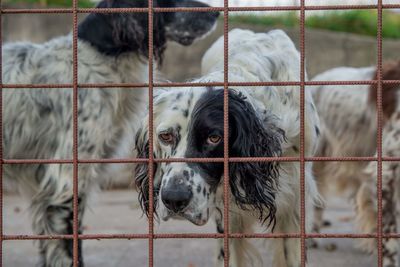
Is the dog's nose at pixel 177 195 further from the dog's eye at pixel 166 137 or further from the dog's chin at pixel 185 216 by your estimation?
the dog's eye at pixel 166 137

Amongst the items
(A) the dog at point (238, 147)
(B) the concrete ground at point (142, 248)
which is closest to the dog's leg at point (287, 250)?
(A) the dog at point (238, 147)

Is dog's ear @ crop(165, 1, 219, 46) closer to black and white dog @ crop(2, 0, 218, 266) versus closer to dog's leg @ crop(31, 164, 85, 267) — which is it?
black and white dog @ crop(2, 0, 218, 266)

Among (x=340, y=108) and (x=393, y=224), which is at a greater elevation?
(x=340, y=108)

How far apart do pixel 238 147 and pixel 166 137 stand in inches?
13.3

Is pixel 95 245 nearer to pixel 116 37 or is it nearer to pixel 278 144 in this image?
pixel 116 37

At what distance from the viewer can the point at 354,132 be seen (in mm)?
6723

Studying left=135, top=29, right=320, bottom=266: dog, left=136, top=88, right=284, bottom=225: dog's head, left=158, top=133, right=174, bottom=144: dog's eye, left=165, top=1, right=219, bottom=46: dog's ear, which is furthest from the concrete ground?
left=158, top=133, right=174, bottom=144: dog's eye

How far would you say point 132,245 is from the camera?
6.52 metres

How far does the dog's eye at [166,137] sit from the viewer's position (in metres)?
3.81

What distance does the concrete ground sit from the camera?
19.5ft

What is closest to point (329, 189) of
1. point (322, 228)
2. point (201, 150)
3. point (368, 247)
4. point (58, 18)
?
point (322, 228)

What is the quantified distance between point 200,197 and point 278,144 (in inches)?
21.6

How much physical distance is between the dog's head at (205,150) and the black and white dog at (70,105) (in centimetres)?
142

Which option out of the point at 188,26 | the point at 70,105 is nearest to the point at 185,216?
the point at 70,105
